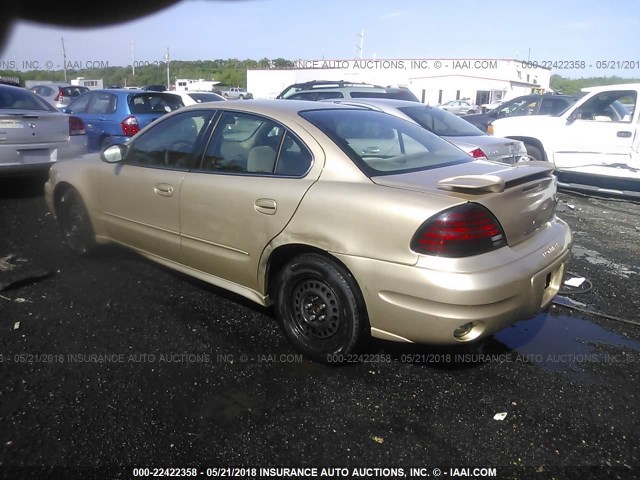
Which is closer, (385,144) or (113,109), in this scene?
(385,144)

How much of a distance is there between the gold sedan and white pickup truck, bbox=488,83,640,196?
539cm

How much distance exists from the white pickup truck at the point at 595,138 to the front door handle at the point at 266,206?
676 centimetres

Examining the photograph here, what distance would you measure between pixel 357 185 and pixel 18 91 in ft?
20.8

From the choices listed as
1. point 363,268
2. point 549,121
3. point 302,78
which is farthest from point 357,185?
point 302,78

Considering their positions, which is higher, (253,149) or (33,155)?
(253,149)

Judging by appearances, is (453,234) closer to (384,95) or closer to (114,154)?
(114,154)

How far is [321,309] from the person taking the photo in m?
3.08

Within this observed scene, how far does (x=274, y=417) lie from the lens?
2.62m

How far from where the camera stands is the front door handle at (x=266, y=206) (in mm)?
3137

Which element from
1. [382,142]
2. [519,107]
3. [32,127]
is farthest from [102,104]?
[519,107]

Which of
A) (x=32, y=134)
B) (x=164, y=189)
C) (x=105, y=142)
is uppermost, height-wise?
(x=32, y=134)

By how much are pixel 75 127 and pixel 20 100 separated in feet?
2.59

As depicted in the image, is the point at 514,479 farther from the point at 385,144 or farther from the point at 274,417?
the point at 385,144

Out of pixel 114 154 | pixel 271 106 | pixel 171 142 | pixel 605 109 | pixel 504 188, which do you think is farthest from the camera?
pixel 605 109
